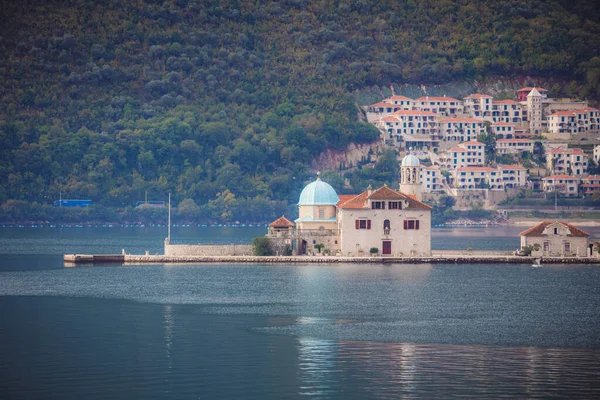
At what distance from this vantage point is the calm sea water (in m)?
46.3

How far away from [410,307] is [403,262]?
24264 mm

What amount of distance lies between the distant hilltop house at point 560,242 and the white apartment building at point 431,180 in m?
98.9

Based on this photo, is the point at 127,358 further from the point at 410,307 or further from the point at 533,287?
the point at 533,287

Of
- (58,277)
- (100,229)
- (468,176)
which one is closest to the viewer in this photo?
(58,277)

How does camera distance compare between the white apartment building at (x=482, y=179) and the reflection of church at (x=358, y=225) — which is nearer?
the reflection of church at (x=358, y=225)

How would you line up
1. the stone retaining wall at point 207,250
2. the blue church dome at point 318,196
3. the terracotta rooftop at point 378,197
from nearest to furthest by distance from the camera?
the terracotta rooftop at point 378,197 → the stone retaining wall at point 207,250 → the blue church dome at point 318,196

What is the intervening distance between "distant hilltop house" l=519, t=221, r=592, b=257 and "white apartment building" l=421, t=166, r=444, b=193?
98913mm

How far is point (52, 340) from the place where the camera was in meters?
55.9

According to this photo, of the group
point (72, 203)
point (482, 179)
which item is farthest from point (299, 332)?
point (482, 179)

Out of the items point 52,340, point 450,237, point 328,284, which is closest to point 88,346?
point 52,340

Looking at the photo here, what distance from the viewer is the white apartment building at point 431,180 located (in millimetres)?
196625

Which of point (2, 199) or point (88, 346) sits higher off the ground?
point (2, 199)

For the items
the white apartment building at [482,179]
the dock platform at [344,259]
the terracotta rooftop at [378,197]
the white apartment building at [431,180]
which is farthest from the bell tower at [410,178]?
the white apartment building at [482,179]

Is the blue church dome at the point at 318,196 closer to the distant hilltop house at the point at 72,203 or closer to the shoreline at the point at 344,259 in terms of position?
the shoreline at the point at 344,259
